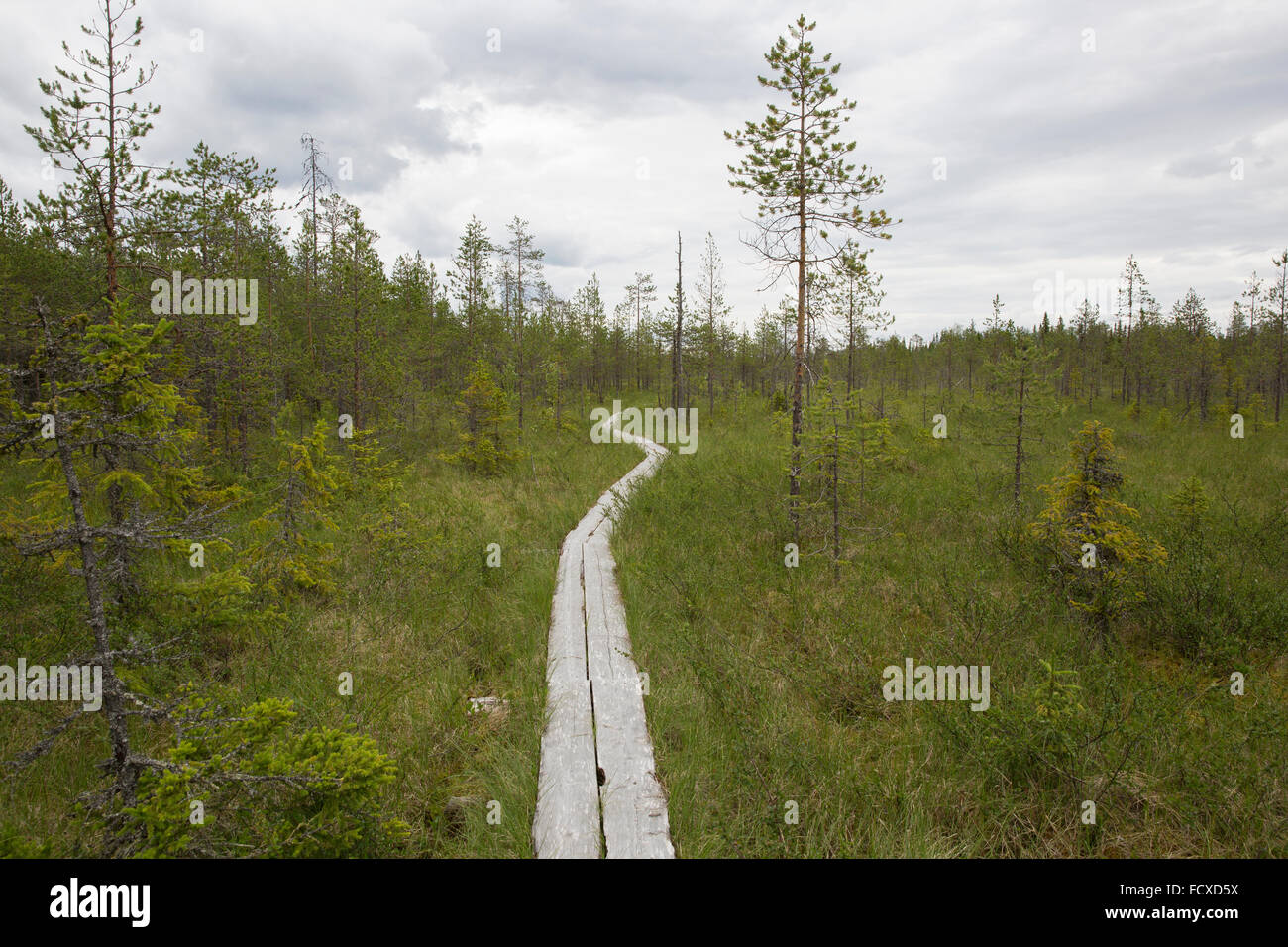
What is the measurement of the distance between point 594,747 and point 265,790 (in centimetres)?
222

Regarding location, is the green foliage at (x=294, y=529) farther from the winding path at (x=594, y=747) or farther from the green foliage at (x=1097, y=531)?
the green foliage at (x=1097, y=531)

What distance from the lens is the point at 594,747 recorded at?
170 inches

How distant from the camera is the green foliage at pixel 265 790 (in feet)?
8.24

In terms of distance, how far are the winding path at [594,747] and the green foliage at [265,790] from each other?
1105 millimetres

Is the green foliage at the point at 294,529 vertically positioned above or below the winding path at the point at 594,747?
above

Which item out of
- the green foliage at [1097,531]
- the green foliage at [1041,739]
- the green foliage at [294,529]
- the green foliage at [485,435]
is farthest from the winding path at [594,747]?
the green foliage at [485,435]

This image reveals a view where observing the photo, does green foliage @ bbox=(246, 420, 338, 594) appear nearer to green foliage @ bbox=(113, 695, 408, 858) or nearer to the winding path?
the winding path

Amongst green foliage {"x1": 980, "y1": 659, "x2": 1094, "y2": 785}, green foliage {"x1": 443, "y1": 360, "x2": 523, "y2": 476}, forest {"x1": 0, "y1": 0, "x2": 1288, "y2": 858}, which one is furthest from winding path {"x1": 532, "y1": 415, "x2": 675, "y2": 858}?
green foliage {"x1": 443, "y1": 360, "x2": 523, "y2": 476}

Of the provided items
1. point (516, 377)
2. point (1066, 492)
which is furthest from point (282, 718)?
point (516, 377)

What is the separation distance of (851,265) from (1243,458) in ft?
66.6

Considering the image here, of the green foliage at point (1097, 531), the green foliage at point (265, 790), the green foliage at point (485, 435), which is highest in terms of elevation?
the green foliage at point (485, 435)
